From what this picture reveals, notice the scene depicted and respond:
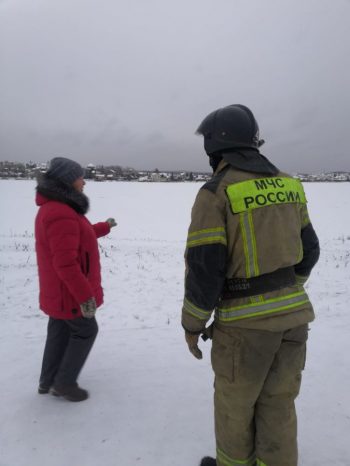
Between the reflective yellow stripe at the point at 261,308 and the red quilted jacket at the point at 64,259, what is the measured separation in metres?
1.18

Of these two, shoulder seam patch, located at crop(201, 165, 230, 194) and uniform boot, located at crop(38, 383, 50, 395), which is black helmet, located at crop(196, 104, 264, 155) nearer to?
shoulder seam patch, located at crop(201, 165, 230, 194)

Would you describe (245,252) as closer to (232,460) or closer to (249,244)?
(249,244)

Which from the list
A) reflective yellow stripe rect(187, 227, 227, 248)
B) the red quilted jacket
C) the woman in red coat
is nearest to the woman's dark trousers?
the woman in red coat

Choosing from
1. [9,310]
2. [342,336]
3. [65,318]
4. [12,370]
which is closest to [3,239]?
[9,310]

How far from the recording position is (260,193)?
174 centimetres

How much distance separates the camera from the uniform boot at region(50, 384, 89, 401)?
277 cm

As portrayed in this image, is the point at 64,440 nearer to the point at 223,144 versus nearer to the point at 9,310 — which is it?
the point at 223,144

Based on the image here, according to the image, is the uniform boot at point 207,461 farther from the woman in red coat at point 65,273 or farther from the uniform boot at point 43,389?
the uniform boot at point 43,389

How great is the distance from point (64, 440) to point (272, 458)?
152 cm

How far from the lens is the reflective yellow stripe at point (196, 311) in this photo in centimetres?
182

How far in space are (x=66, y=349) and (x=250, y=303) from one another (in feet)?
5.82

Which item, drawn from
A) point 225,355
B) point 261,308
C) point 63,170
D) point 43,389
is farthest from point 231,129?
point 43,389

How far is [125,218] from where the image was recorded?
20984 millimetres

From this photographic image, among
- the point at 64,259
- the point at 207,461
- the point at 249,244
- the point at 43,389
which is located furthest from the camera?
the point at 43,389
